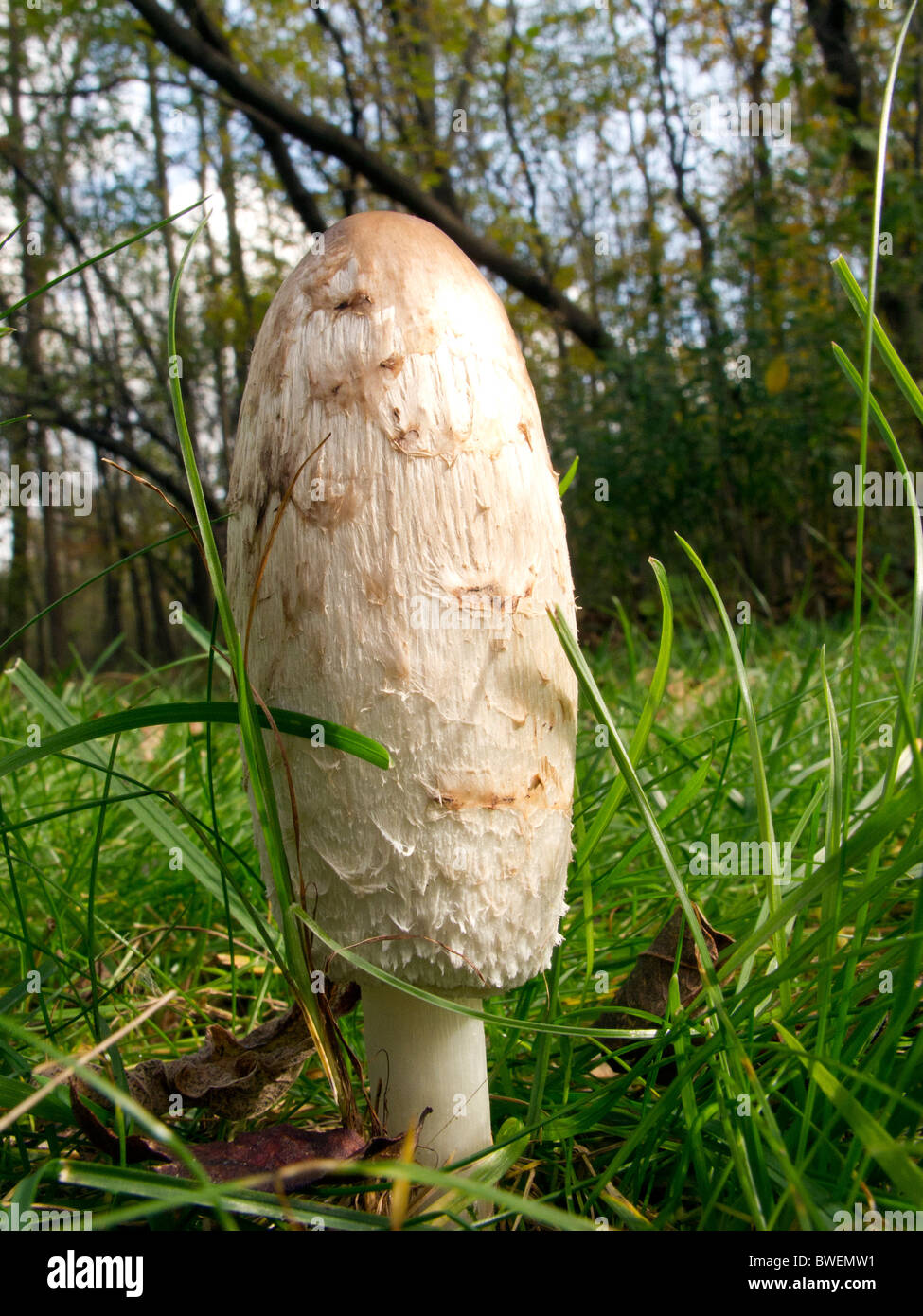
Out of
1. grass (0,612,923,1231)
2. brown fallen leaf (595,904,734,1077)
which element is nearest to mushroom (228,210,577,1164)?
grass (0,612,923,1231)

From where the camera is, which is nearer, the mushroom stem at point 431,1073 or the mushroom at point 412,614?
the mushroom at point 412,614

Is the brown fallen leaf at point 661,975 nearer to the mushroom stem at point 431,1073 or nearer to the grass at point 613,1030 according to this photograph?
the grass at point 613,1030

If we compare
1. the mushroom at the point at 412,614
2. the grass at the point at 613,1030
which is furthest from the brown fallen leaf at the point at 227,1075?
the mushroom at the point at 412,614

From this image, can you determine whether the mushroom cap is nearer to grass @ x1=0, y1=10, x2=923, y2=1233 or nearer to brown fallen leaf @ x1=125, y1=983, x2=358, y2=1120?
grass @ x1=0, y1=10, x2=923, y2=1233

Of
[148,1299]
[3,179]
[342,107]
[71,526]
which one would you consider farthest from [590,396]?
[71,526]

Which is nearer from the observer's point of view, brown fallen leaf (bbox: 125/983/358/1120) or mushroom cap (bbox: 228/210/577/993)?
mushroom cap (bbox: 228/210/577/993)

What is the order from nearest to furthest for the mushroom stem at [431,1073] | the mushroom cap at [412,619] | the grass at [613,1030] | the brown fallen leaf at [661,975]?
the grass at [613,1030] < the mushroom cap at [412,619] < the mushroom stem at [431,1073] < the brown fallen leaf at [661,975]

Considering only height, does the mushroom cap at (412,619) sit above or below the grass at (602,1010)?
above

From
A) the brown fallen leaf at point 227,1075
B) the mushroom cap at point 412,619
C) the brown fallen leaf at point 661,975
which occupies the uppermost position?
the mushroom cap at point 412,619

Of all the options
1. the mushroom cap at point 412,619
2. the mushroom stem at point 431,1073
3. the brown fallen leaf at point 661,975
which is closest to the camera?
the mushroom cap at point 412,619
